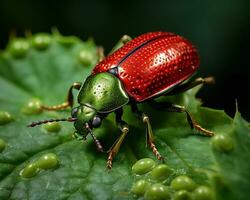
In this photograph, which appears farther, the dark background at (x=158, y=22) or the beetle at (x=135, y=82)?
the dark background at (x=158, y=22)

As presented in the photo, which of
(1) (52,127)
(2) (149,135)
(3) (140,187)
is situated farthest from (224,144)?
(1) (52,127)

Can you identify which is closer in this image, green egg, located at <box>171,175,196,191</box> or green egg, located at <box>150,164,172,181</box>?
green egg, located at <box>171,175,196,191</box>

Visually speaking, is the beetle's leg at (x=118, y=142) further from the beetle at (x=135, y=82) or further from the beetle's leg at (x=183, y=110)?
the beetle's leg at (x=183, y=110)

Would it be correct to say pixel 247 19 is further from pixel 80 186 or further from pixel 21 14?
pixel 80 186

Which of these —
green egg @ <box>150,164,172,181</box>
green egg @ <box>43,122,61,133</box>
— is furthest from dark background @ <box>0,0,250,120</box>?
green egg @ <box>150,164,172,181</box>

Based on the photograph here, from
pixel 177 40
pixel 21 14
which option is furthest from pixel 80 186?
pixel 21 14

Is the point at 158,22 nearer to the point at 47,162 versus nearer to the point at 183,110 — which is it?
the point at 183,110

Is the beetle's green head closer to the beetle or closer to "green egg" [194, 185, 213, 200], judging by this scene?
the beetle

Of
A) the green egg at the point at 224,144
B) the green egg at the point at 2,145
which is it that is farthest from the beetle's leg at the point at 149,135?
the green egg at the point at 2,145
